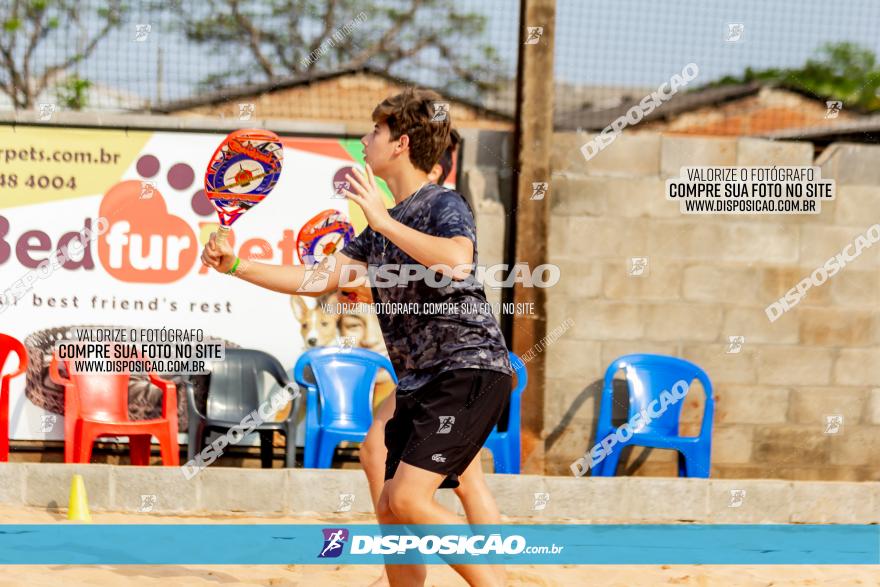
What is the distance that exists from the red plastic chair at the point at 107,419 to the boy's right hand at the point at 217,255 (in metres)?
3.24

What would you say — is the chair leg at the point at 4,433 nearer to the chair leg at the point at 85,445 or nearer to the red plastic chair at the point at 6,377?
the red plastic chair at the point at 6,377

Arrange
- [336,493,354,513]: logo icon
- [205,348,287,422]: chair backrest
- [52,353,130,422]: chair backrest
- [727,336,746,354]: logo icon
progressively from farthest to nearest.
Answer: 1. [727,336,746,354]: logo icon
2. [205,348,287,422]: chair backrest
3. [52,353,130,422]: chair backrest
4. [336,493,354,513]: logo icon

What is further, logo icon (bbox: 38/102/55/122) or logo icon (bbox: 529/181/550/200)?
logo icon (bbox: 529/181/550/200)

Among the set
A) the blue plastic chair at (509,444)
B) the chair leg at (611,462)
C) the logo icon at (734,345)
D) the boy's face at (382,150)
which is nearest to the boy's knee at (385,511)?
the boy's face at (382,150)

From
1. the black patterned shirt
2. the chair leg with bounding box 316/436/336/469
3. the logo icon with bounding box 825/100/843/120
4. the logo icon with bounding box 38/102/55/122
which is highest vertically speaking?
the logo icon with bounding box 825/100/843/120

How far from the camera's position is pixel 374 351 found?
25.2 feet

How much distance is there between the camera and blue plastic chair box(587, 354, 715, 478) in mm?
7281

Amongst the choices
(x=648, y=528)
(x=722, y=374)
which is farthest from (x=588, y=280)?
(x=648, y=528)

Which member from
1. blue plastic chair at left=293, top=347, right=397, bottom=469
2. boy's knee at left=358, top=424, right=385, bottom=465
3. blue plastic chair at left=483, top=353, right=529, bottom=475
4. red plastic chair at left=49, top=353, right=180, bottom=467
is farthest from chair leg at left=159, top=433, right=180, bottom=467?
boy's knee at left=358, top=424, right=385, bottom=465

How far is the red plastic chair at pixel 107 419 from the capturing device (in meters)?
6.89

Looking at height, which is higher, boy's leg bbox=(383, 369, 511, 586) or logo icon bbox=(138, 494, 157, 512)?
boy's leg bbox=(383, 369, 511, 586)

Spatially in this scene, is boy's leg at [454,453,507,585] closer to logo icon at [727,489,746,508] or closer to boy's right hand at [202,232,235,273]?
boy's right hand at [202,232,235,273]

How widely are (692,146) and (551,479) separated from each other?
271cm

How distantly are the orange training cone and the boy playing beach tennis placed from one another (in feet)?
8.96
